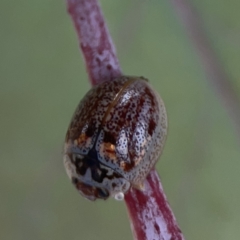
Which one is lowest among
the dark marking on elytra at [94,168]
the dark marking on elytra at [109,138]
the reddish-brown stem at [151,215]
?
the reddish-brown stem at [151,215]

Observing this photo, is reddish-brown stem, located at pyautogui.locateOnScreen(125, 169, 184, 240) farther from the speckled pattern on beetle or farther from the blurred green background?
the blurred green background

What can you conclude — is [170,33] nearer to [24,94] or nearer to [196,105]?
[196,105]

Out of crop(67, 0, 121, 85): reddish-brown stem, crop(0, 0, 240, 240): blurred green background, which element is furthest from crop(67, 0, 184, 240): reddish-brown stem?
crop(0, 0, 240, 240): blurred green background

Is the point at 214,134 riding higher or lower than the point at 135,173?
higher

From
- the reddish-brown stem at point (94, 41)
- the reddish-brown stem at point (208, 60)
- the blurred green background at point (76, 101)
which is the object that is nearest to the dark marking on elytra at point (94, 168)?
the reddish-brown stem at point (94, 41)

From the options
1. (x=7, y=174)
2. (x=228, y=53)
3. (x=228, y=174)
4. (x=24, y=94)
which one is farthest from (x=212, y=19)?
(x=7, y=174)

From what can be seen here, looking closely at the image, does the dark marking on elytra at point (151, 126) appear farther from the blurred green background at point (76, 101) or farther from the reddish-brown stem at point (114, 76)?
the blurred green background at point (76, 101)
